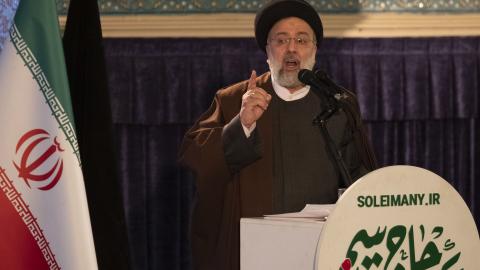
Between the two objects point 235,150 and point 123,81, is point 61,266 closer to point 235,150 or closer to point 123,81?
point 235,150

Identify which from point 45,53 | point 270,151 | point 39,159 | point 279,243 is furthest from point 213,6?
point 279,243

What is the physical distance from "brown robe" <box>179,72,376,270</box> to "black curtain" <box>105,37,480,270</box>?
60.6 inches

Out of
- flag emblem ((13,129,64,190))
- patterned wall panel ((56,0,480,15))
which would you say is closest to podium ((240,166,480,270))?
flag emblem ((13,129,64,190))

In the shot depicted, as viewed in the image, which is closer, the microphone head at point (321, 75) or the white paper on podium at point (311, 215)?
the white paper on podium at point (311, 215)

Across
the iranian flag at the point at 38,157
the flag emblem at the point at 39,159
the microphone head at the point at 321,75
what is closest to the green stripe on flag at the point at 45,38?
the iranian flag at the point at 38,157

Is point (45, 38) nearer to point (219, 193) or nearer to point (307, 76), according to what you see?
point (307, 76)

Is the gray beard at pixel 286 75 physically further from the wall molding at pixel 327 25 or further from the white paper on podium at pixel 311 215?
the wall molding at pixel 327 25

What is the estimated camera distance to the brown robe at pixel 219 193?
3215mm

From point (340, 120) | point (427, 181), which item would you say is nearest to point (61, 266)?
point (427, 181)

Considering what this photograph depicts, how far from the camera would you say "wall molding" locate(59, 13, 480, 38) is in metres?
4.98

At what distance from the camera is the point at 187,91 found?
16.3 ft

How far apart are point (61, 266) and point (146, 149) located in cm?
262

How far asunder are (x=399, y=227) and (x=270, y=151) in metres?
1.29

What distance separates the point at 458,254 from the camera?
7.55 feet
